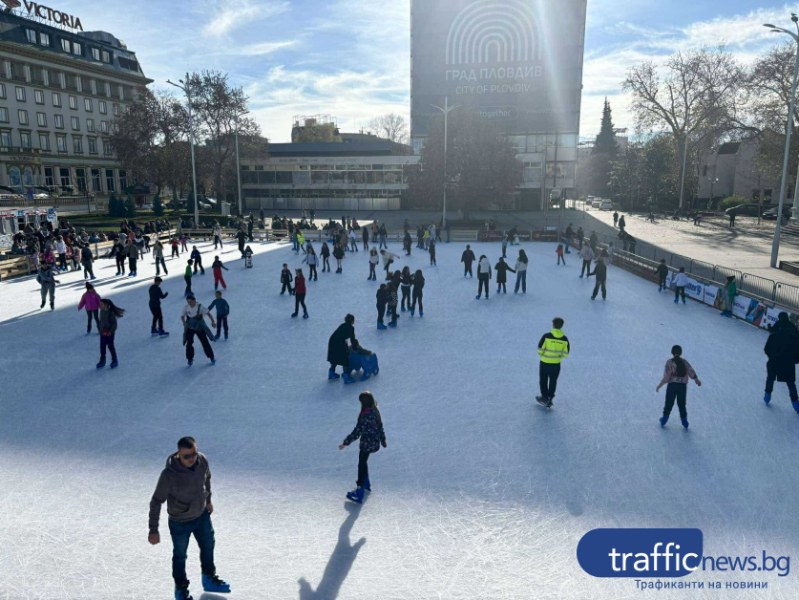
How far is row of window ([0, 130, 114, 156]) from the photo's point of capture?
55031 millimetres

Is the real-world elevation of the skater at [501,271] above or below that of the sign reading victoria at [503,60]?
below

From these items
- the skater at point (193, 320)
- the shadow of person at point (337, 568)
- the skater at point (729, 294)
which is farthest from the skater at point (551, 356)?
the skater at point (729, 294)

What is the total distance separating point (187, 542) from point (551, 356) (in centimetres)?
615

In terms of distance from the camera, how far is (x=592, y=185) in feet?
351

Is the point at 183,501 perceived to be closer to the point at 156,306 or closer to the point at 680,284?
the point at 156,306

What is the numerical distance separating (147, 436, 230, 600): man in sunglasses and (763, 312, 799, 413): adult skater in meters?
9.09

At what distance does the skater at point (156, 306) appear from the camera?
12.6 metres

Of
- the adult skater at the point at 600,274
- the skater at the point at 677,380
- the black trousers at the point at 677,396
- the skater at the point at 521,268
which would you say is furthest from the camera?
the skater at the point at 521,268

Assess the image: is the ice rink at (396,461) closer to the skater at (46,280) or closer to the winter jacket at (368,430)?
the winter jacket at (368,430)

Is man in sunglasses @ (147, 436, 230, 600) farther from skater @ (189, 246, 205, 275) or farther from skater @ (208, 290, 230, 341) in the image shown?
skater @ (189, 246, 205, 275)

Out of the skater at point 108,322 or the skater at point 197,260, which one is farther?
the skater at point 197,260

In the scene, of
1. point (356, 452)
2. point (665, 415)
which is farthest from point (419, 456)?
point (665, 415)

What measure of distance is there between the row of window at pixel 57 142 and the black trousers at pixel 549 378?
63.8 meters

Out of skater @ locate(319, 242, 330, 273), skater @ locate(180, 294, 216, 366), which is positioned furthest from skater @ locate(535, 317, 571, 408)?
skater @ locate(319, 242, 330, 273)
